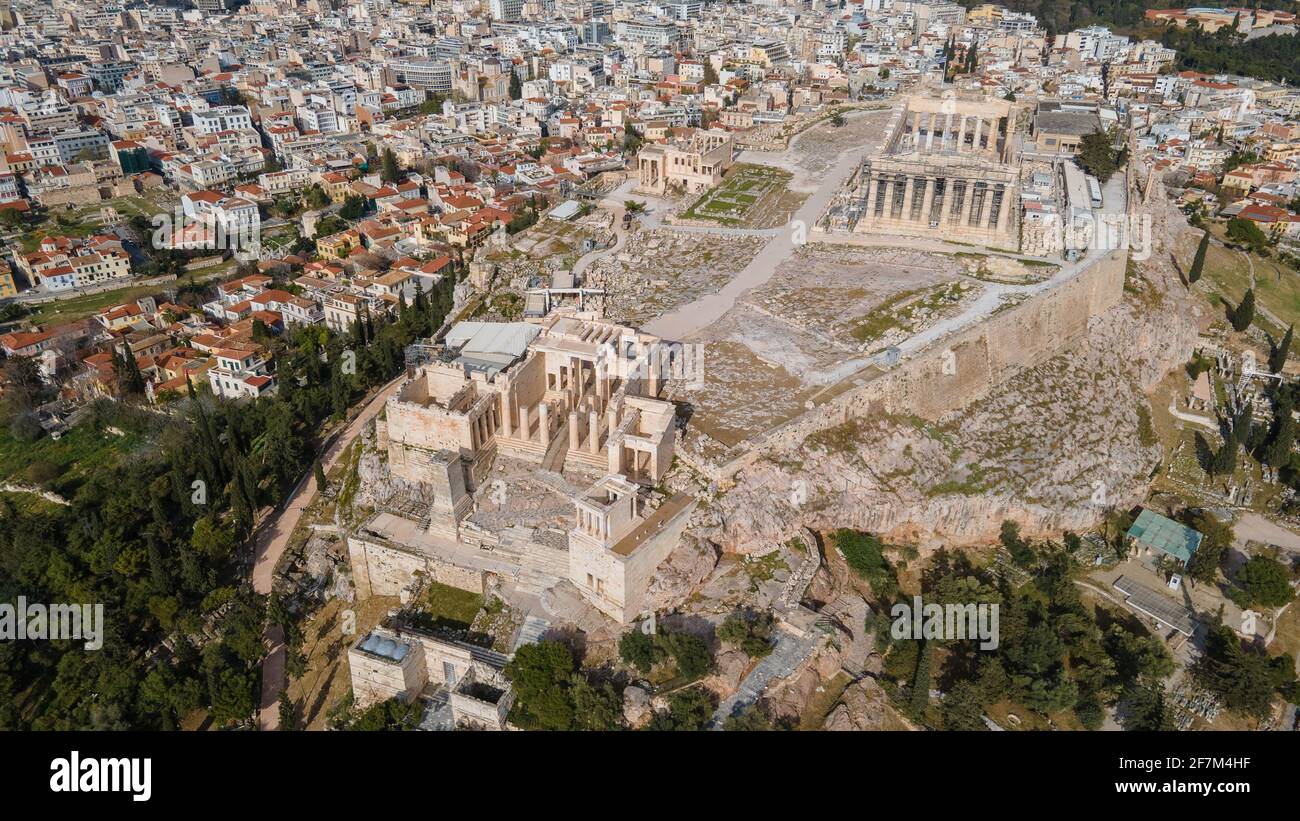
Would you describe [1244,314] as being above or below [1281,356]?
above

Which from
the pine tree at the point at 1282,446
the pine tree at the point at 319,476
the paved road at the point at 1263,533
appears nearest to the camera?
the paved road at the point at 1263,533

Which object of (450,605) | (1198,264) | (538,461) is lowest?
(450,605)

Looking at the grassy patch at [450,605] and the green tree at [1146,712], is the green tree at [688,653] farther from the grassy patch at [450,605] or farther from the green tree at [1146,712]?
the green tree at [1146,712]

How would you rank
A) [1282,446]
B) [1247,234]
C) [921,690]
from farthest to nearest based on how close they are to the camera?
[1247,234] → [1282,446] → [921,690]

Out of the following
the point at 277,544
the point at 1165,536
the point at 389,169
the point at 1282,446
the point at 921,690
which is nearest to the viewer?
the point at 921,690

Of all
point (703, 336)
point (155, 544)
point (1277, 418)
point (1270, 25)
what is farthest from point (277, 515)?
point (1270, 25)

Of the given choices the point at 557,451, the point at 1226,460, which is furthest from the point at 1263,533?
the point at 557,451

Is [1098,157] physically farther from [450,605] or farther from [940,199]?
[450,605]

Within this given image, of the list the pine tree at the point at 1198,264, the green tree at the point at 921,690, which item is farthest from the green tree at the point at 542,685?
the pine tree at the point at 1198,264
